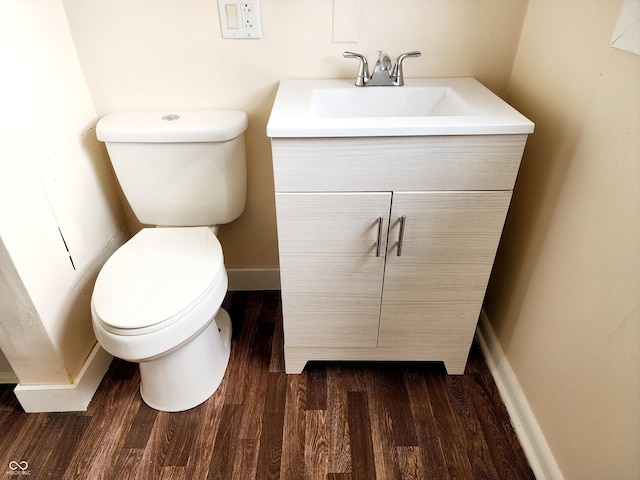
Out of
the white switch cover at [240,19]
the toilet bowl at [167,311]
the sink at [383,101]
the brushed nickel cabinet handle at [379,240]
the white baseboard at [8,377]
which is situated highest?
the white switch cover at [240,19]

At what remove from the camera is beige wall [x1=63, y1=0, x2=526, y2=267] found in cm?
133

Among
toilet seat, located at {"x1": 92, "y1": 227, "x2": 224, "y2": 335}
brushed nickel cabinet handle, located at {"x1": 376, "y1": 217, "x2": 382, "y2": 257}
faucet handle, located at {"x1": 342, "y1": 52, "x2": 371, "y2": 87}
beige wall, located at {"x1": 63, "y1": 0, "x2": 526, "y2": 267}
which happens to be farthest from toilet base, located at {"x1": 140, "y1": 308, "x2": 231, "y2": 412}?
faucet handle, located at {"x1": 342, "y1": 52, "x2": 371, "y2": 87}

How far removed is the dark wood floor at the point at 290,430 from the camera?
122cm

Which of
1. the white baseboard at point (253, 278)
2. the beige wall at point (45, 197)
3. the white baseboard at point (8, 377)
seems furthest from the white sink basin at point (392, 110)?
the white baseboard at point (8, 377)

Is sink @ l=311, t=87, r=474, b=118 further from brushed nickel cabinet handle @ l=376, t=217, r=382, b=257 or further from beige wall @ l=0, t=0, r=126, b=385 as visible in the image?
beige wall @ l=0, t=0, r=126, b=385

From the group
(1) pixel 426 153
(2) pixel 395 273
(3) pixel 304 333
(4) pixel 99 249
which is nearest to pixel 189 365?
(3) pixel 304 333

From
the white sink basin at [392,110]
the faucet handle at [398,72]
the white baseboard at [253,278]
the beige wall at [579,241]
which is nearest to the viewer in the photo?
the beige wall at [579,241]

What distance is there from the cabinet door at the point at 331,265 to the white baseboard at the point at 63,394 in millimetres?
651

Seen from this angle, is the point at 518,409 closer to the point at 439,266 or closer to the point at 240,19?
the point at 439,266

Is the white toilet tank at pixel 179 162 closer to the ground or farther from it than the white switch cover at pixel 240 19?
closer to the ground

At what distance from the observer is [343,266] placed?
1257 mm

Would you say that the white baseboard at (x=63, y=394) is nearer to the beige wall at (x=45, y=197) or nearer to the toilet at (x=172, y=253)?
the beige wall at (x=45, y=197)

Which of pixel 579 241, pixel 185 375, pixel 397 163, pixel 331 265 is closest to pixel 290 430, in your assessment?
pixel 185 375

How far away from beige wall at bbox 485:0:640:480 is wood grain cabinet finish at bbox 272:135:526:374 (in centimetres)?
14
